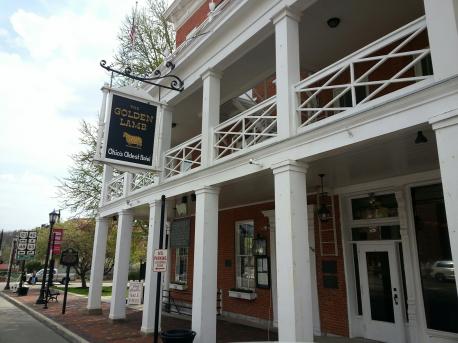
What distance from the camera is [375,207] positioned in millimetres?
8984

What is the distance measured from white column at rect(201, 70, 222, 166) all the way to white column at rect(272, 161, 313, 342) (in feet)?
8.60

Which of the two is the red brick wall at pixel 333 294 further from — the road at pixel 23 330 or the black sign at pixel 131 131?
the road at pixel 23 330

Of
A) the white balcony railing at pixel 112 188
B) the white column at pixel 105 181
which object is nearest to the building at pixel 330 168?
the white balcony railing at pixel 112 188

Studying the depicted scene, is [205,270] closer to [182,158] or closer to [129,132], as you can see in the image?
[182,158]

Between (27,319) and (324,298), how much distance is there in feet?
37.4

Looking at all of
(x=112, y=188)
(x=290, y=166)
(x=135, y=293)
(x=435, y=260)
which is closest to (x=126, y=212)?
(x=112, y=188)

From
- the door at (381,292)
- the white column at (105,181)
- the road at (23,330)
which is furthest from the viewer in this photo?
the white column at (105,181)

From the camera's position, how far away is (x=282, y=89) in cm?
650

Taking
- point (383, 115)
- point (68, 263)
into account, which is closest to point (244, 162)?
point (383, 115)

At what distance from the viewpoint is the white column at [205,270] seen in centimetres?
763

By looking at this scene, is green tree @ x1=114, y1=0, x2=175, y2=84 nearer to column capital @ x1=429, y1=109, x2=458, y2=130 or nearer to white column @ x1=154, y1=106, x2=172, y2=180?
white column @ x1=154, y1=106, x2=172, y2=180

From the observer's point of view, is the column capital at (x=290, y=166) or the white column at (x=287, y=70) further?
the white column at (x=287, y=70)

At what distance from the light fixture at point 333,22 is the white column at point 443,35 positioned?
10.8ft

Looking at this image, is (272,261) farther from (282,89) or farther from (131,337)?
(282,89)
